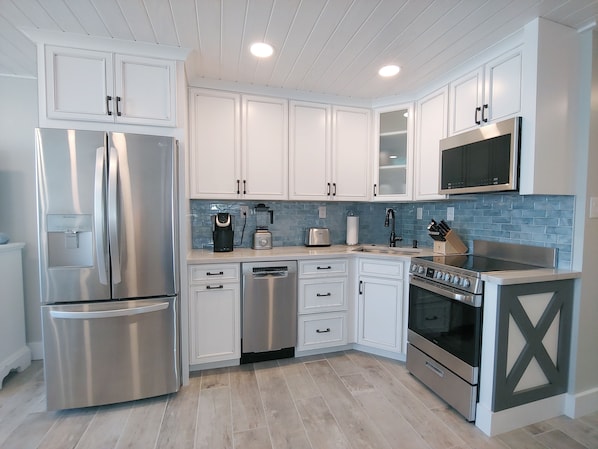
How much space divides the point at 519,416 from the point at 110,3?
327 cm

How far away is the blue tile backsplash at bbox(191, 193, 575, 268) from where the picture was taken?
1.95m

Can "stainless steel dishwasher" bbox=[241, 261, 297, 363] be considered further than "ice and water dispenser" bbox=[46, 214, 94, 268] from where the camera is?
Yes

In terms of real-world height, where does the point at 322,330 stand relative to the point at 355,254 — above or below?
below

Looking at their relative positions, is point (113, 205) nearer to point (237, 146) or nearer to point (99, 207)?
point (99, 207)

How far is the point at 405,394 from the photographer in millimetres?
2066

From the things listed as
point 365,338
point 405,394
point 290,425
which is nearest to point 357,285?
point 365,338

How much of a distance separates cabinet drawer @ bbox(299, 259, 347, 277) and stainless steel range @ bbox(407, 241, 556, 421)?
60 cm

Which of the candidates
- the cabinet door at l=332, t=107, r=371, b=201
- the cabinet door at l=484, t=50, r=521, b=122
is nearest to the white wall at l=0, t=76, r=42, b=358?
the cabinet door at l=332, t=107, r=371, b=201

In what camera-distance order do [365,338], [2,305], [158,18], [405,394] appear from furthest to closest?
[365,338]
[2,305]
[405,394]
[158,18]

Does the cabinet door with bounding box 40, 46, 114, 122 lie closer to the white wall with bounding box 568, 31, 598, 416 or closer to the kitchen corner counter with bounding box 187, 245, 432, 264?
the kitchen corner counter with bounding box 187, 245, 432, 264

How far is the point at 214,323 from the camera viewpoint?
2318 millimetres

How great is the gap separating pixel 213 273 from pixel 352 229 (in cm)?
150

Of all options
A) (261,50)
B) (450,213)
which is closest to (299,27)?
(261,50)

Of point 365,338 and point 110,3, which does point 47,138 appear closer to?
point 110,3
